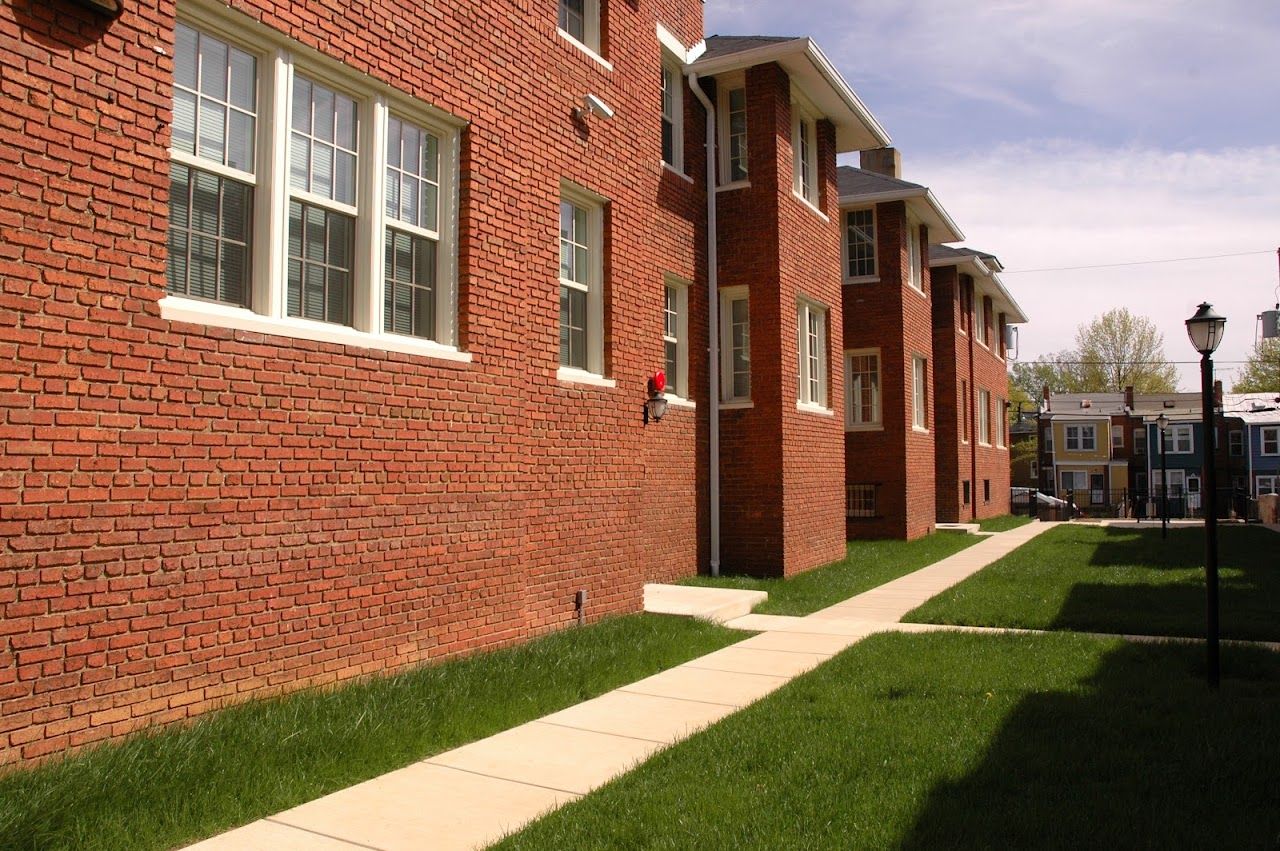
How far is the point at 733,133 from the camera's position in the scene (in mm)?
14750

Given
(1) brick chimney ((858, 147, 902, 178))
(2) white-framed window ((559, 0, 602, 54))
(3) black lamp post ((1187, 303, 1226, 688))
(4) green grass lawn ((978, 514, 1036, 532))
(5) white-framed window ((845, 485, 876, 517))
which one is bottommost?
(4) green grass lawn ((978, 514, 1036, 532))

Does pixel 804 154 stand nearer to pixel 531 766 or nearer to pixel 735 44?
pixel 735 44

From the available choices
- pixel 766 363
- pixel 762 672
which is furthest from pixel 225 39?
pixel 766 363

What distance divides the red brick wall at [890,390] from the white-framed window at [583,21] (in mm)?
12398

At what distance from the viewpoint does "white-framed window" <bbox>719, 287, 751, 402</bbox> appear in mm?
14289

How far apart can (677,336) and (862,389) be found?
878cm

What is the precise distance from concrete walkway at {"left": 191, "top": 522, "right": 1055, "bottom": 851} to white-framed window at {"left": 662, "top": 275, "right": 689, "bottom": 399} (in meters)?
5.13

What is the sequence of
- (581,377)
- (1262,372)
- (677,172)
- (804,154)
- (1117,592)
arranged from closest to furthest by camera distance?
(581,377) < (1117,592) < (677,172) < (804,154) < (1262,372)

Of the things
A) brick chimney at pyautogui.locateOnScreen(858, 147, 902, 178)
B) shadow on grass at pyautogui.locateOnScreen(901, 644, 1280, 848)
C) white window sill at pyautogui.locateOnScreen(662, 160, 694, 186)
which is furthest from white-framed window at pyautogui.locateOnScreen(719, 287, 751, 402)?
brick chimney at pyautogui.locateOnScreen(858, 147, 902, 178)

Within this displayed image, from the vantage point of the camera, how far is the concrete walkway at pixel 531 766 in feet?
13.7

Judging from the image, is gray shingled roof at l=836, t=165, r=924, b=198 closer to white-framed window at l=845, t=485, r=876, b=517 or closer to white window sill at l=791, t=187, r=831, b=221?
white window sill at l=791, t=187, r=831, b=221

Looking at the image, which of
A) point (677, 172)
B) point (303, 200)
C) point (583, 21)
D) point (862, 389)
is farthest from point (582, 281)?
point (862, 389)

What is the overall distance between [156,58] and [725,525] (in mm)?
10142

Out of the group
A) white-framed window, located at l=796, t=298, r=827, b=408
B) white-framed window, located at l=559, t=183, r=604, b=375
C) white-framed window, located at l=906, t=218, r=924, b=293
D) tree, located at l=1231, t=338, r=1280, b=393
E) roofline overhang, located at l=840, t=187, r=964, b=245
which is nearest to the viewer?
white-framed window, located at l=559, t=183, r=604, b=375
